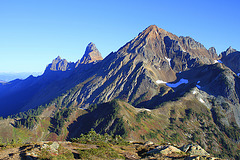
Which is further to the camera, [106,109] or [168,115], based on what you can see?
[168,115]

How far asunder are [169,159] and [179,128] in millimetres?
131669

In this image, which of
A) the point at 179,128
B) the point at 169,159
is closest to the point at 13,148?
the point at 169,159

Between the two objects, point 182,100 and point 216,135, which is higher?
point 182,100

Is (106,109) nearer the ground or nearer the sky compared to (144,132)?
nearer the sky


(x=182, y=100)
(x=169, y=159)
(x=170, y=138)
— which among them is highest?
(x=182, y=100)

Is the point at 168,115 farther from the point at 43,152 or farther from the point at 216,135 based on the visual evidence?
the point at 43,152

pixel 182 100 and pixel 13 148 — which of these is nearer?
pixel 13 148

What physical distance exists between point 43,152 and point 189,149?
3116cm

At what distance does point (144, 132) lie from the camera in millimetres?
127562

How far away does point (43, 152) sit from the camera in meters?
32.4

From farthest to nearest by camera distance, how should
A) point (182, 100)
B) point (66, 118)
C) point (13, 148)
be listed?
point (182, 100)
point (66, 118)
point (13, 148)

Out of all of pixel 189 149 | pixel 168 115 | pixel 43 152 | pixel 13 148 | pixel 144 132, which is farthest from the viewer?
pixel 168 115

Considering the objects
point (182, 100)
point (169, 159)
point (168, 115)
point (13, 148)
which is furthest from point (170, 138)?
point (13, 148)

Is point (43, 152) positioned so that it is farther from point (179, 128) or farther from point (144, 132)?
point (179, 128)
